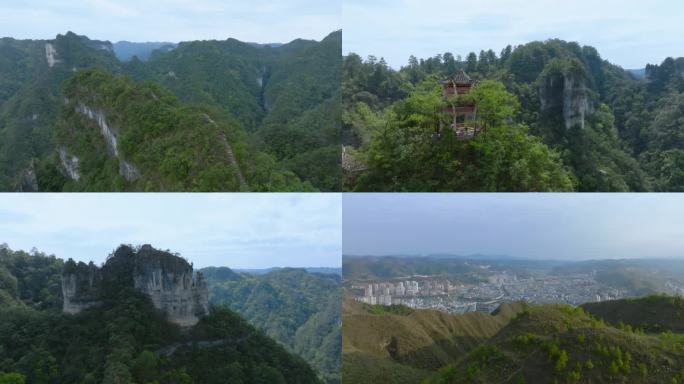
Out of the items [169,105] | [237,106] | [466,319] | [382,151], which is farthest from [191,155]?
[237,106]

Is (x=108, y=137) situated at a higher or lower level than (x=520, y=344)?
higher

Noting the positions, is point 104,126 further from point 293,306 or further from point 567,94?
point 567,94

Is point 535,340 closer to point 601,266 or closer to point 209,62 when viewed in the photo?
point 601,266

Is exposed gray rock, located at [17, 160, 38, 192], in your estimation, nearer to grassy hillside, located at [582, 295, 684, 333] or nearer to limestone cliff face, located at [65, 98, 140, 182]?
limestone cliff face, located at [65, 98, 140, 182]

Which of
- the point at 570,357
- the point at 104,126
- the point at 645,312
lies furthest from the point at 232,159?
the point at 104,126

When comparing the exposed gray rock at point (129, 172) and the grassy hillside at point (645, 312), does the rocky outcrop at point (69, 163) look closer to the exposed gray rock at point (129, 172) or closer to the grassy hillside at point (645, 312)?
the exposed gray rock at point (129, 172)

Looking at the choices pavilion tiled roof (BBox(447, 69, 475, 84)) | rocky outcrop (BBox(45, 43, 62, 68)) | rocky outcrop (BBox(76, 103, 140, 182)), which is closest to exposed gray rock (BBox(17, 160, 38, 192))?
rocky outcrop (BBox(76, 103, 140, 182))

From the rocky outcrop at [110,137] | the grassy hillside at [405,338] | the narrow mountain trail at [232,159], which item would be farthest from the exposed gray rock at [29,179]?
the grassy hillside at [405,338]
